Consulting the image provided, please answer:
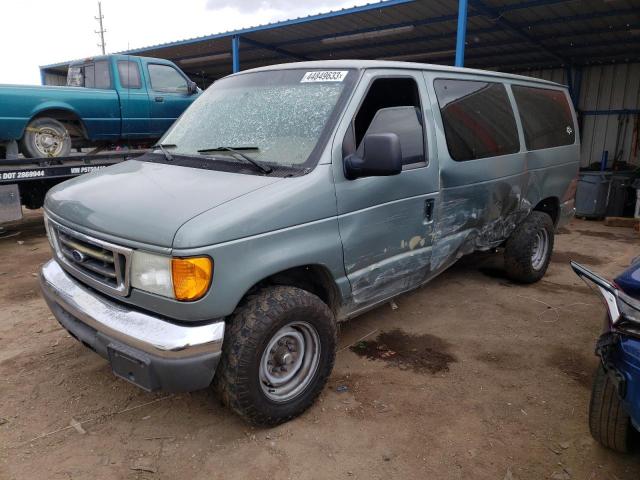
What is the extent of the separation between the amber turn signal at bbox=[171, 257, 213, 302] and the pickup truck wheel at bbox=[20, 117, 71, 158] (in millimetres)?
6052

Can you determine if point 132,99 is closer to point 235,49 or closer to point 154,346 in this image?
point 235,49

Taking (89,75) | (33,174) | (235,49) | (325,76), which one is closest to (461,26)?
(235,49)

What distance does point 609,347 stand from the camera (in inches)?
84.4

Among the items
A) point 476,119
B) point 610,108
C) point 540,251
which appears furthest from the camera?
point 610,108

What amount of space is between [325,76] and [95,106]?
18.8ft

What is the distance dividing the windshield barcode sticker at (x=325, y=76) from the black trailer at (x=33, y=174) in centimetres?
513

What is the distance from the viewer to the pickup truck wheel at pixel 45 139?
22.7ft

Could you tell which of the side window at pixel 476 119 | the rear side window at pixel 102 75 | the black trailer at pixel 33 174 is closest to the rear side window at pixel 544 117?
the side window at pixel 476 119

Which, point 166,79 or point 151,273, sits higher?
point 166,79

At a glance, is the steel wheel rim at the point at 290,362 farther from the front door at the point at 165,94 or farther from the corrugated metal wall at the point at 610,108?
the corrugated metal wall at the point at 610,108

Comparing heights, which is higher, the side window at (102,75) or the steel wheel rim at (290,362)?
the side window at (102,75)

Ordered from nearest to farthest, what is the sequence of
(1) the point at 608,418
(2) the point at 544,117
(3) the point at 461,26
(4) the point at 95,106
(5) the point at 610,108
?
(1) the point at 608,418 < (2) the point at 544,117 < (4) the point at 95,106 < (3) the point at 461,26 < (5) the point at 610,108

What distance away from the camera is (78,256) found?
2732mm

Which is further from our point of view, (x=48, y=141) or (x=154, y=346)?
(x=48, y=141)
